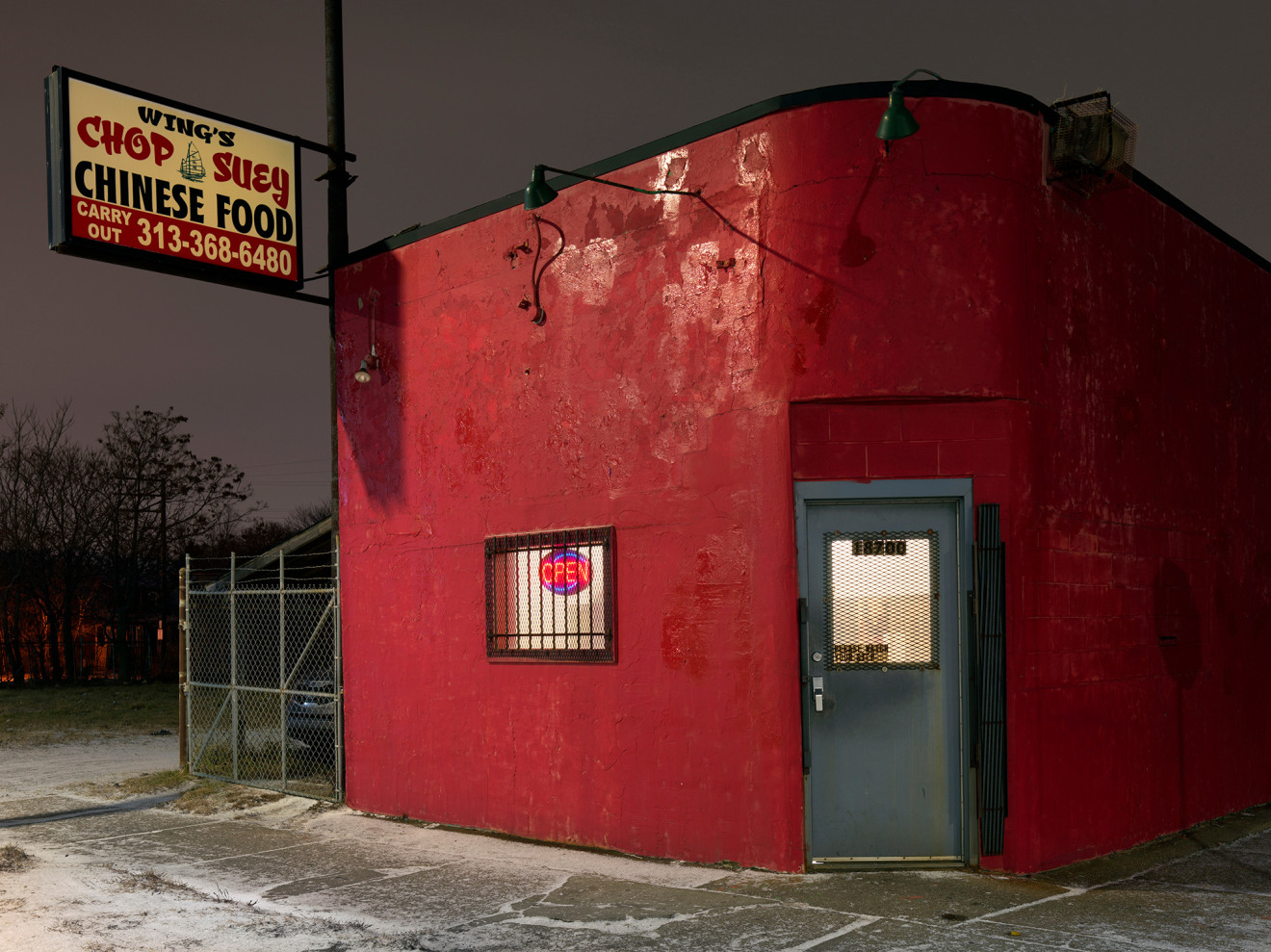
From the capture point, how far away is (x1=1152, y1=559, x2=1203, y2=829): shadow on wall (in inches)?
341

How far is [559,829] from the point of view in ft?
27.3

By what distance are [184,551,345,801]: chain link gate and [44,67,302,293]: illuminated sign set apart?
9.26 feet

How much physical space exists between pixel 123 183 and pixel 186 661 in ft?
17.0

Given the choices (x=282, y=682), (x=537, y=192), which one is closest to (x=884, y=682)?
(x=537, y=192)

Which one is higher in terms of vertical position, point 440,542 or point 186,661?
point 440,542

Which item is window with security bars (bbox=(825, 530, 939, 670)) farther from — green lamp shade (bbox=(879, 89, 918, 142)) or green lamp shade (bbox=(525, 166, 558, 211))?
green lamp shade (bbox=(525, 166, 558, 211))

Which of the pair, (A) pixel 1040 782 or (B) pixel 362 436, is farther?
(B) pixel 362 436

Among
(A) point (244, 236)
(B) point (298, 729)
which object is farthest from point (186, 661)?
(A) point (244, 236)

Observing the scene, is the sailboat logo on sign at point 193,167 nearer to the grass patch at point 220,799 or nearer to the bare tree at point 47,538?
the grass patch at point 220,799

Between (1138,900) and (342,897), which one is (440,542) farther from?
(1138,900)

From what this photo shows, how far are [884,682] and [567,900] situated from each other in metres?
2.37

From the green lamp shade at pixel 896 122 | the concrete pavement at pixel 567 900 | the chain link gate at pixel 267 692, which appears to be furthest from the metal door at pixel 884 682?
the chain link gate at pixel 267 692

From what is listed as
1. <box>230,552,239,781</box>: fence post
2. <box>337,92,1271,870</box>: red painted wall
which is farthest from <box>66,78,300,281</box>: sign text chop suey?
<box>230,552,239,781</box>: fence post

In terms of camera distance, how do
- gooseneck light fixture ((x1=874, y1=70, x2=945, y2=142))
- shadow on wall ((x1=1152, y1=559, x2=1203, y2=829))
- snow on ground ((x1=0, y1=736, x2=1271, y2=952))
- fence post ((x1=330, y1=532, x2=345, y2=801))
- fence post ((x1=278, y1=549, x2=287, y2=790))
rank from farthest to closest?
fence post ((x1=278, y1=549, x2=287, y2=790)) → fence post ((x1=330, y1=532, x2=345, y2=801)) → shadow on wall ((x1=1152, y1=559, x2=1203, y2=829)) → gooseneck light fixture ((x1=874, y1=70, x2=945, y2=142)) → snow on ground ((x1=0, y1=736, x2=1271, y2=952))
